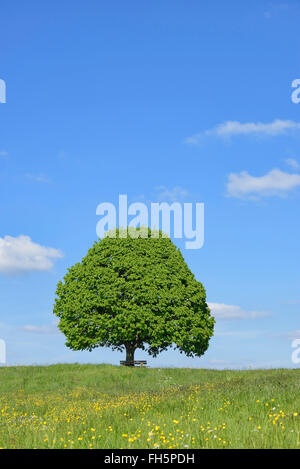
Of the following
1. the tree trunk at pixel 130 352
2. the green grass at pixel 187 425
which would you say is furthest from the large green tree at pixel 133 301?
the green grass at pixel 187 425

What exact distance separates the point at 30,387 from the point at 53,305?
10566 mm

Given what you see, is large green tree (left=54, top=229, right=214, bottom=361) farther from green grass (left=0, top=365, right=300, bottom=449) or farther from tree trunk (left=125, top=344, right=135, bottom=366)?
green grass (left=0, top=365, right=300, bottom=449)

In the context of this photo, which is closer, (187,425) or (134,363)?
(187,425)

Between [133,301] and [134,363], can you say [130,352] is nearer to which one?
[134,363]

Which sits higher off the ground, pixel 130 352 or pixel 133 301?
pixel 133 301

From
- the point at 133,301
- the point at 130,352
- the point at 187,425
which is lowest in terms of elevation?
the point at 187,425

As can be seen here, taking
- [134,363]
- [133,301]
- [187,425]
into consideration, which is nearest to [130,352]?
[134,363]

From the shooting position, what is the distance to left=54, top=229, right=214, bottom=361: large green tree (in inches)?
1483

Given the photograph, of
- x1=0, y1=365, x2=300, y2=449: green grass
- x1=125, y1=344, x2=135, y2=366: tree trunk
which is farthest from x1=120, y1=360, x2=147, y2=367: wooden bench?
x1=0, y1=365, x2=300, y2=449: green grass

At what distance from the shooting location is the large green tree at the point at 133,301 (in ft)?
124

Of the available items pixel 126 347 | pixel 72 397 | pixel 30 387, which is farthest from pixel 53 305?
pixel 72 397

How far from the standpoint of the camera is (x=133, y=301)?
38.0m

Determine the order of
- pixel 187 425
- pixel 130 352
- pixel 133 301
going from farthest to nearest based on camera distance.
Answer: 1. pixel 130 352
2. pixel 133 301
3. pixel 187 425

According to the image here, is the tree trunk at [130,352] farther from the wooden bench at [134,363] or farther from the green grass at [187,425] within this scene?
the green grass at [187,425]
